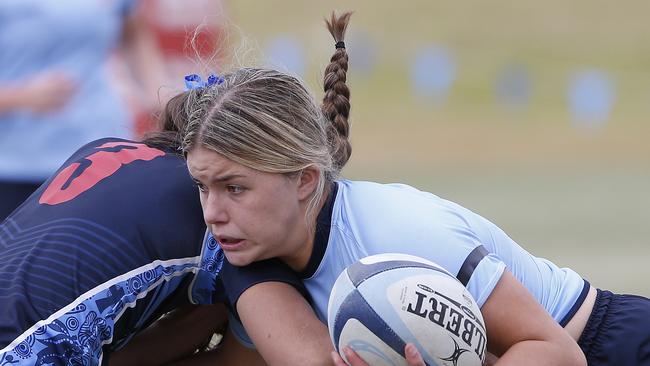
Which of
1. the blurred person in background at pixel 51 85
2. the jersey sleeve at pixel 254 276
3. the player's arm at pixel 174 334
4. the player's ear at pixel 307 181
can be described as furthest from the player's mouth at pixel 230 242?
the blurred person in background at pixel 51 85

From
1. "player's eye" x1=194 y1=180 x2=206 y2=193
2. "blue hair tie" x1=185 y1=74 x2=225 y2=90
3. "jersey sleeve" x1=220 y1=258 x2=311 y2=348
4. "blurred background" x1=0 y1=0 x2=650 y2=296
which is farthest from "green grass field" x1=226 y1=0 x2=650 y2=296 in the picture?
"player's eye" x1=194 y1=180 x2=206 y2=193

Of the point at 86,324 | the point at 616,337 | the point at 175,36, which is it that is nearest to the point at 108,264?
the point at 86,324

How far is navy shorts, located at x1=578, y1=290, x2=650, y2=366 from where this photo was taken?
4.14 m

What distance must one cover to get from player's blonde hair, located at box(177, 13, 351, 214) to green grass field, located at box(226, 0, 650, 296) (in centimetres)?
595

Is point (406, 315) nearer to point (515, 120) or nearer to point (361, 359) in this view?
point (361, 359)

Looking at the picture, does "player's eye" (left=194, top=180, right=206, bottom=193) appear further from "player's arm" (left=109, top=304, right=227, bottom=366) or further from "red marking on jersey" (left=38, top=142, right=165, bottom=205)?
"player's arm" (left=109, top=304, right=227, bottom=366)

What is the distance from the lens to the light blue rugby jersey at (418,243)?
150 inches

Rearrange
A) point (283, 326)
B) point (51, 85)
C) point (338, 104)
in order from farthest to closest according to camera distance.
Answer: point (51, 85) → point (338, 104) → point (283, 326)

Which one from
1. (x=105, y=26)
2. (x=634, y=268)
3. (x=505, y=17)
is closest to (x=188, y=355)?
(x=105, y=26)

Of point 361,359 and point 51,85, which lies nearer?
point 361,359

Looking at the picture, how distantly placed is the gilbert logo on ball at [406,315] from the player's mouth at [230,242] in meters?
0.40

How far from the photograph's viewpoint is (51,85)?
19.4ft

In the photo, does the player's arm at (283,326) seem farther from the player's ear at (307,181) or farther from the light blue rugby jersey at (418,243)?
the player's ear at (307,181)

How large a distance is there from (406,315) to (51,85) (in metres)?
2.97
